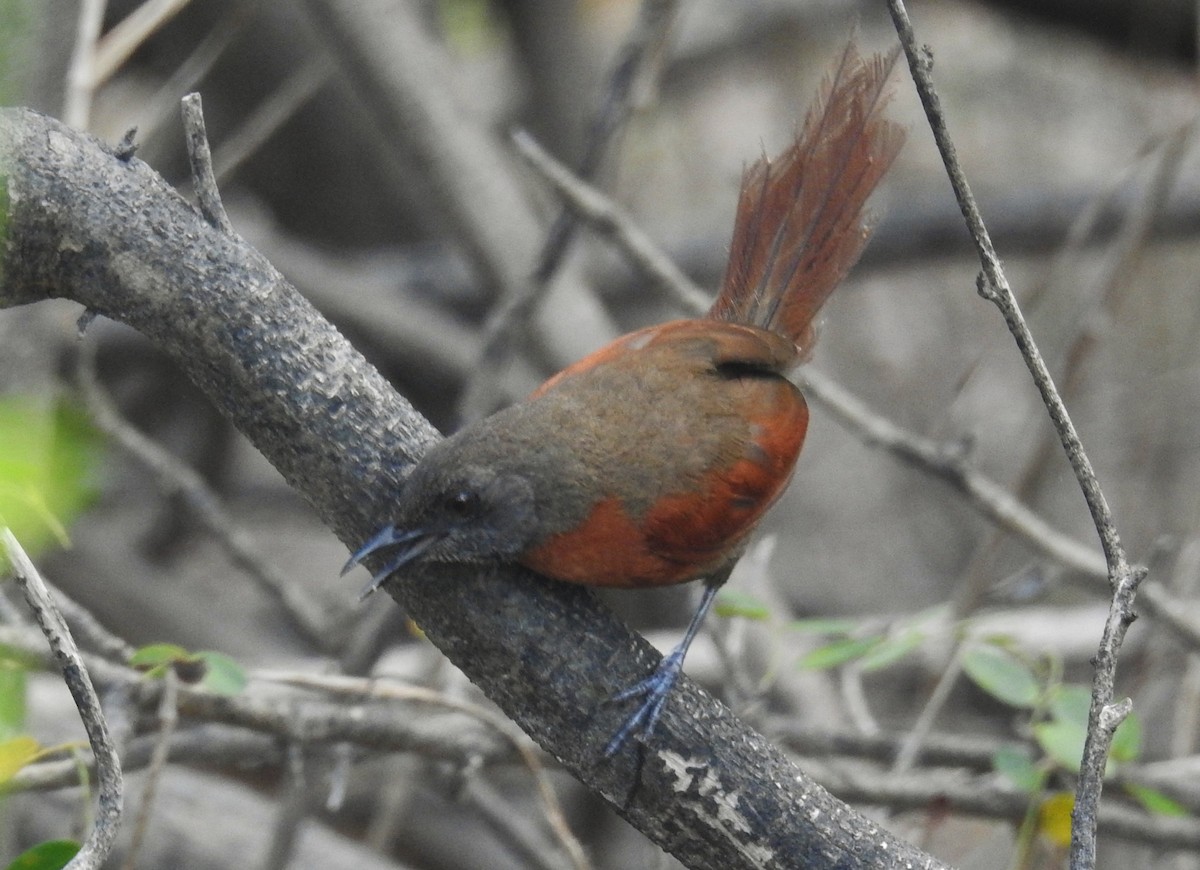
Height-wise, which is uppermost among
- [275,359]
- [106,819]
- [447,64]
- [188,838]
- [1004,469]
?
[1004,469]

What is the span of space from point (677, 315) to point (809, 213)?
382 cm

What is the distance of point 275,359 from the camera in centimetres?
162

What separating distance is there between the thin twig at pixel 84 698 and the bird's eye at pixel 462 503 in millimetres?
594

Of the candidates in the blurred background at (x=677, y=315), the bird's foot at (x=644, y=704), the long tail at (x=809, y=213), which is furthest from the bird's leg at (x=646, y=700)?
the long tail at (x=809, y=213)

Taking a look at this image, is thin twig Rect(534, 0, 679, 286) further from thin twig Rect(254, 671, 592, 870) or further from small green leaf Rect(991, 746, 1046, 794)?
small green leaf Rect(991, 746, 1046, 794)

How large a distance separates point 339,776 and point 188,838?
93cm

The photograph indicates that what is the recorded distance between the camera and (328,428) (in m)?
1.63

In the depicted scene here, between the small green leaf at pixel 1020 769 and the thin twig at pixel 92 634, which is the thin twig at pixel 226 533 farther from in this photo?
the small green leaf at pixel 1020 769

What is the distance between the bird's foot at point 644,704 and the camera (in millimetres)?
1587

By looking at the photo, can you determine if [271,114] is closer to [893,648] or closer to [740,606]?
[740,606]

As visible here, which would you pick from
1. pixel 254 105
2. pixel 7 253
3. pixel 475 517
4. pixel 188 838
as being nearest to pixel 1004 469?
pixel 254 105

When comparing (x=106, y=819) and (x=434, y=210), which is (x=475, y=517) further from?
(x=434, y=210)

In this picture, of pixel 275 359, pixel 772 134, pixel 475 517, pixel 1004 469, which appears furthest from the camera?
pixel 772 134

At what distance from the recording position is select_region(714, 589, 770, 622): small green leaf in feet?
8.18
